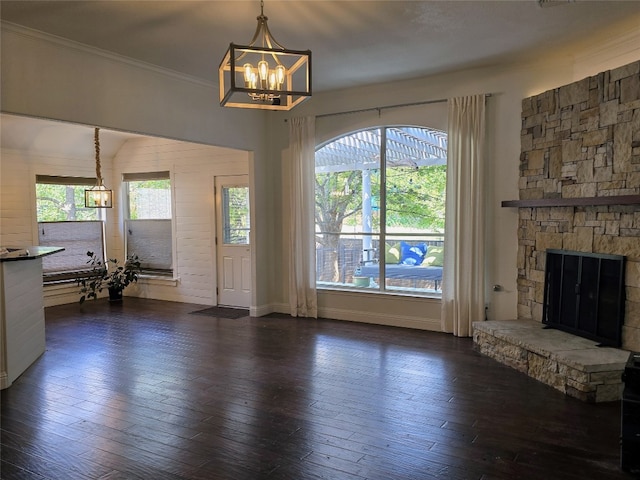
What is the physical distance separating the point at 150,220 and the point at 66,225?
1.34 meters

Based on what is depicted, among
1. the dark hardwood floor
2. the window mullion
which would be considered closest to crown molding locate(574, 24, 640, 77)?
the window mullion

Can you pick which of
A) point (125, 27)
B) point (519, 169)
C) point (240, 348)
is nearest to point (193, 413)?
point (240, 348)

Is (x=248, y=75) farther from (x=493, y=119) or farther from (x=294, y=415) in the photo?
(x=493, y=119)

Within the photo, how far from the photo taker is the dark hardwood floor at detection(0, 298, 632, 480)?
2.66 metres

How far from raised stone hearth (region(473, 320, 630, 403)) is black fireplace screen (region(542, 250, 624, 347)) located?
5.4 inches

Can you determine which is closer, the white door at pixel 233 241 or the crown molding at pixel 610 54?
the crown molding at pixel 610 54

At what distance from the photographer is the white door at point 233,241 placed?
23.4 ft

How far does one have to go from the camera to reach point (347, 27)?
13.0ft

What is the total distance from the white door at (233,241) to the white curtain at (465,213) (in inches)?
123

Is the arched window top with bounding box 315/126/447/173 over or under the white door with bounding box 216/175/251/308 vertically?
over

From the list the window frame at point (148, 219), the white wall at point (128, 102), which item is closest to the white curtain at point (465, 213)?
the white wall at point (128, 102)

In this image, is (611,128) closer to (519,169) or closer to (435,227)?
(519,169)

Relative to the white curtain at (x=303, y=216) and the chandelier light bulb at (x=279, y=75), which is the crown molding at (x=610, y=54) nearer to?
the white curtain at (x=303, y=216)

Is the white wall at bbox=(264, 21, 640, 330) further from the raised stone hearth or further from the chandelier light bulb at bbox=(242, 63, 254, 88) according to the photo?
the chandelier light bulb at bbox=(242, 63, 254, 88)
